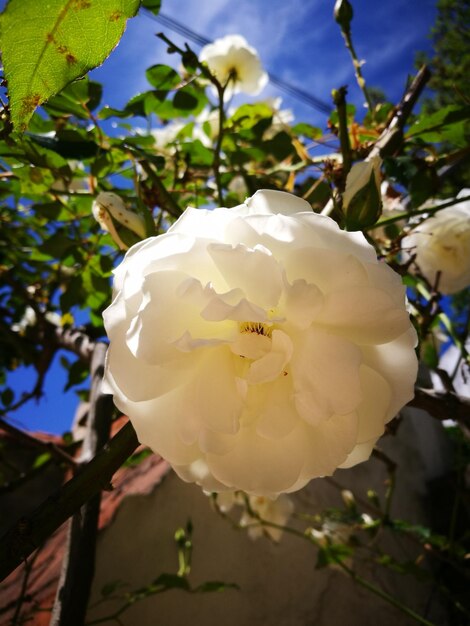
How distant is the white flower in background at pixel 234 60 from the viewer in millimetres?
949

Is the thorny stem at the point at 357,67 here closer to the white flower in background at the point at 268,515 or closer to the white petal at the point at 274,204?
the white petal at the point at 274,204

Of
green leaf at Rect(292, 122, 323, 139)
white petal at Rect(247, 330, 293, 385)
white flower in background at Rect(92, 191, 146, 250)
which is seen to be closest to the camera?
white petal at Rect(247, 330, 293, 385)

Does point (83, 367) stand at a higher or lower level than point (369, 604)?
higher

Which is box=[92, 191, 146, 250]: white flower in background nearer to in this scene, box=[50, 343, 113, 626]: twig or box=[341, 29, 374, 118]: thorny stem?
box=[50, 343, 113, 626]: twig

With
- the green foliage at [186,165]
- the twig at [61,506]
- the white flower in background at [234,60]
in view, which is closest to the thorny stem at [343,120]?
the green foliage at [186,165]

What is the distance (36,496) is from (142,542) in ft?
1.86

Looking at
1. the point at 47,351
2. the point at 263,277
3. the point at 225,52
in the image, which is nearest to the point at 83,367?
the point at 47,351

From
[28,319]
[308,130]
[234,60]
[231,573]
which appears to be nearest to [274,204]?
[308,130]

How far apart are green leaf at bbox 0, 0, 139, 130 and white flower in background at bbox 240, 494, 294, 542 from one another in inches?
39.3

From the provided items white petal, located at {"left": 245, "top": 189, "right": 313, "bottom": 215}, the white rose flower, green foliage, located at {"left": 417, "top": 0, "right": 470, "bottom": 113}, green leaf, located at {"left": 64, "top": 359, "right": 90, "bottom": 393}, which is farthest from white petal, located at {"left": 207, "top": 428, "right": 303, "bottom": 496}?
green foliage, located at {"left": 417, "top": 0, "right": 470, "bottom": 113}

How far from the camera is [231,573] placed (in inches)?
43.3

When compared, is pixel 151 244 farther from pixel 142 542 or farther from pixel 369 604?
pixel 369 604

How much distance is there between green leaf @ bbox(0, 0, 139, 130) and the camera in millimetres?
205

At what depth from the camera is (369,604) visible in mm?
1302
